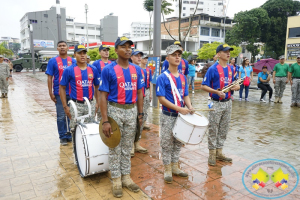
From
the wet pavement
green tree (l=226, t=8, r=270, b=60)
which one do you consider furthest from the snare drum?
green tree (l=226, t=8, r=270, b=60)

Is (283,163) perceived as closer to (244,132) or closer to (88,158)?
(244,132)

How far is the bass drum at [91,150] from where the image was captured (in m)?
3.23

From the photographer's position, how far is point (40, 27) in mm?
58781

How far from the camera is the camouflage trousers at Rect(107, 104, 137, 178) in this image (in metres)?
3.13

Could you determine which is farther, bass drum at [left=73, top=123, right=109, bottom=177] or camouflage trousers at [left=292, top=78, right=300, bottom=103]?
camouflage trousers at [left=292, top=78, right=300, bottom=103]

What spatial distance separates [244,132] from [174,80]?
3.61 meters

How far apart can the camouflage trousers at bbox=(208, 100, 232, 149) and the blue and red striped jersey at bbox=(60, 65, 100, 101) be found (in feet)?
7.52

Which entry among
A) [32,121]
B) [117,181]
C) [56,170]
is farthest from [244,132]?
[32,121]

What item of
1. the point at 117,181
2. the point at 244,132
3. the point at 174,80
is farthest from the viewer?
the point at 244,132

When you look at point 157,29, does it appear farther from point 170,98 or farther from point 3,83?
point 3,83

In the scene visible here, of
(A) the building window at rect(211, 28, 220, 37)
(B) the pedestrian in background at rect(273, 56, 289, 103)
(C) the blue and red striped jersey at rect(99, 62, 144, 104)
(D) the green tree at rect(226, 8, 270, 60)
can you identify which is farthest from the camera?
(A) the building window at rect(211, 28, 220, 37)

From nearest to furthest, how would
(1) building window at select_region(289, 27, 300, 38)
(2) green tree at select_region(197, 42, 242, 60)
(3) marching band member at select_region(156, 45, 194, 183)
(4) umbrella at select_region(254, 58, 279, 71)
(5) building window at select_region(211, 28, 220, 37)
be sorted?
(3) marching band member at select_region(156, 45, 194, 183), (4) umbrella at select_region(254, 58, 279, 71), (1) building window at select_region(289, 27, 300, 38), (2) green tree at select_region(197, 42, 242, 60), (5) building window at select_region(211, 28, 220, 37)

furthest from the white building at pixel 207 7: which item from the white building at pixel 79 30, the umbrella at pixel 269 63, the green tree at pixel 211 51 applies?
the umbrella at pixel 269 63

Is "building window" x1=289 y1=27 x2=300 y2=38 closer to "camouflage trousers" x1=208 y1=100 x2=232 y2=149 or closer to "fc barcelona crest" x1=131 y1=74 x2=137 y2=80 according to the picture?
"camouflage trousers" x1=208 y1=100 x2=232 y2=149
